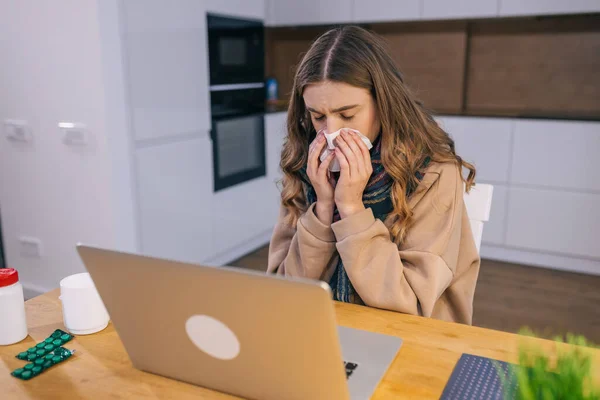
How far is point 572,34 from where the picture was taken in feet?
10.8

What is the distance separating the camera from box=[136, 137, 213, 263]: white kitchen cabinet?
2641 millimetres

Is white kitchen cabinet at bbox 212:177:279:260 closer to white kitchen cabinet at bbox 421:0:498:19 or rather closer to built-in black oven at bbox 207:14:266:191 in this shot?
built-in black oven at bbox 207:14:266:191

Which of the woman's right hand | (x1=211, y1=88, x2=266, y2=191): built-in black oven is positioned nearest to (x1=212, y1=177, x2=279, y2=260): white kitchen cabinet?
(x1=211, y1=88, x2=266, y2=191): built-in black oven

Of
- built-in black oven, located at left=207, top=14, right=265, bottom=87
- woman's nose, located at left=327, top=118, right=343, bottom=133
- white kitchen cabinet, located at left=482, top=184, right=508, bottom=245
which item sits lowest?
white kitchen cabinet, located at left=482, top=184, right=508, bottom=245

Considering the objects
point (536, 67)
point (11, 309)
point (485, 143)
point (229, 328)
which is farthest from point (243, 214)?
point (229, 328)

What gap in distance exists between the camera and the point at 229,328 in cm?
70

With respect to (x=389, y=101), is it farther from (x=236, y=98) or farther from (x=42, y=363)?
(x=236, y=98)

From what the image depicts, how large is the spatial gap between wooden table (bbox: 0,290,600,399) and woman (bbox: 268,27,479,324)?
0.38 ft

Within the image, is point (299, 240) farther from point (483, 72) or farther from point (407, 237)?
point (483, 72)

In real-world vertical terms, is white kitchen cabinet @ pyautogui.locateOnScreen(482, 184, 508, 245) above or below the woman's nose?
below

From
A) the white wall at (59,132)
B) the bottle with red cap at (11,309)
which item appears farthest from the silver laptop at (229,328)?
the white wall at (59,132)

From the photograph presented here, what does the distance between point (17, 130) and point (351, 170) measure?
1.95 meters

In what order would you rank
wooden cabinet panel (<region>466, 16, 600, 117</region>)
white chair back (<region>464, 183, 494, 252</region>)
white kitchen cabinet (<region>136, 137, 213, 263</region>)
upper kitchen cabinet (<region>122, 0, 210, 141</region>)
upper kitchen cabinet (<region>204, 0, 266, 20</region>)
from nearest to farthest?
1. white chair back (<region>464, 183, 494, 252</region>)
2. upper kitchen cabinet (<region>122, 0, 210, 141</region>)
3. white kitchen cabinet (<region>136, 137, 213, 263</region>)
4. upper kitchen cabinet (<region>204, 0, 266, 20</region>)
5. wooden cabinet panel (<region>466, 16, 600, 117</region>)

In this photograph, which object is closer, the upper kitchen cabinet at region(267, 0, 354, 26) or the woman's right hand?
the woman's right hand
